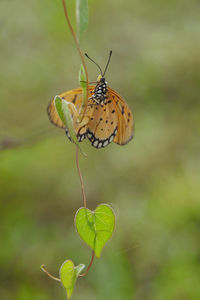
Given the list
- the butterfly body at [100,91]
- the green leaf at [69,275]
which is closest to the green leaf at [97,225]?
the green leaf at [69,275]

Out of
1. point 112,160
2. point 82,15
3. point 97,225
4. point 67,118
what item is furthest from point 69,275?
point 112,160

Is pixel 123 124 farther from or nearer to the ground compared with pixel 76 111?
farther from the ground

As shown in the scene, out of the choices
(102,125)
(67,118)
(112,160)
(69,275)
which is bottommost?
(69,275)

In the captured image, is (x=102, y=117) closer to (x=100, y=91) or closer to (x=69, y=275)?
(x=100, y=91)

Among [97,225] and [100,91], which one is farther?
[100,91]

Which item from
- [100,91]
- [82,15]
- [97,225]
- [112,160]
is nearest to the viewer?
[82,15]

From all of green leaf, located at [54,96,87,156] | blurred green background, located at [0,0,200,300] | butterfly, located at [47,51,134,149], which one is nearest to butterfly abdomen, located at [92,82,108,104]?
butterfly, located at [47,51,134,149]

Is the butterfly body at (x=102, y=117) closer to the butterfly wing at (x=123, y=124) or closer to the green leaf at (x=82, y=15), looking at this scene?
the butterfly wing at (x=123, y=124)
